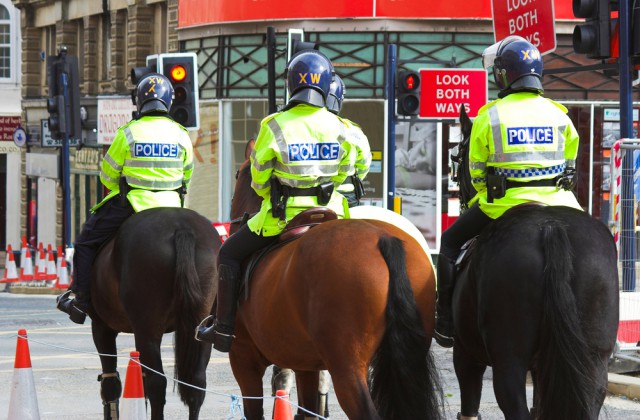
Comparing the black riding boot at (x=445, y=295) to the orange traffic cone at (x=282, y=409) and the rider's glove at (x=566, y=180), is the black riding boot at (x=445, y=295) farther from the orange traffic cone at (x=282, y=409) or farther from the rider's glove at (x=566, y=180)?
the orange traffic cone at (x=282, y=409)

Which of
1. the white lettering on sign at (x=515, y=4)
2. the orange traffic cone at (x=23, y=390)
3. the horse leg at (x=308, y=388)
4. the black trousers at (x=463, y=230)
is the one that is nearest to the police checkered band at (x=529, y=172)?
the black trousers at (x=463, y=230)

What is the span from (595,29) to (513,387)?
19.9 feet

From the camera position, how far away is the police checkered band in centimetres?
Result: 815

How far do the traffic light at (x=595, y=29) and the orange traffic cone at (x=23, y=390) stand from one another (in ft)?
18.7

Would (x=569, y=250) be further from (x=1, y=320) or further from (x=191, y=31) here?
(x=191, y=31)

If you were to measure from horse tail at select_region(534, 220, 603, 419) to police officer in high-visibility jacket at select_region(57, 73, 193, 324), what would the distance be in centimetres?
395

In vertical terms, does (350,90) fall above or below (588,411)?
above

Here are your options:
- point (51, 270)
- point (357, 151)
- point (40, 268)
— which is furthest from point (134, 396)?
point (40, 268)

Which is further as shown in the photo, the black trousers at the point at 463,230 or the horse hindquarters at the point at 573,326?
the black trousers at the point at 463,230

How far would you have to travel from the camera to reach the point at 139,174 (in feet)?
35.0

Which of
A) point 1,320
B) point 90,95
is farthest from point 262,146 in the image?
point 90,95

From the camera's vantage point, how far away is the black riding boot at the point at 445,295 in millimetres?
8289

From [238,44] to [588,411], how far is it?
23729mm

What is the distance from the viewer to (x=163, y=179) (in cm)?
Answer: 1073
